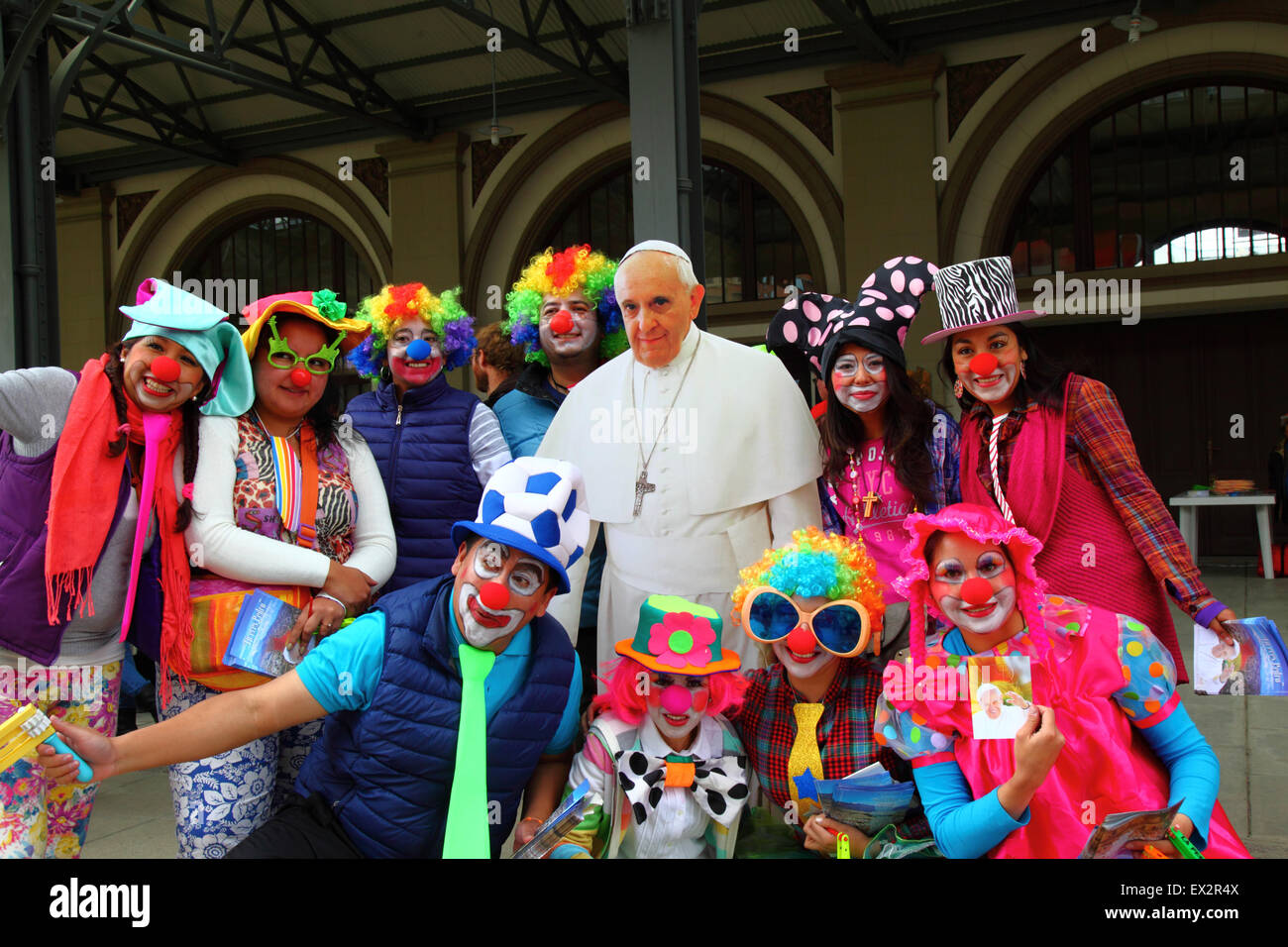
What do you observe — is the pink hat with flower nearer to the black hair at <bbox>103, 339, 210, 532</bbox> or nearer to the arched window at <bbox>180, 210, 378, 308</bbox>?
the black hair at <bbox>103, 339, 210, 532</bbox>

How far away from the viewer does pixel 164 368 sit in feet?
7.25

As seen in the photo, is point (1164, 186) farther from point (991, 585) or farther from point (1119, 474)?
point (991, 585)

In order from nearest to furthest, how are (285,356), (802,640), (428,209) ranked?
1. (802,640)
2. (285,356)
3. (428,209)

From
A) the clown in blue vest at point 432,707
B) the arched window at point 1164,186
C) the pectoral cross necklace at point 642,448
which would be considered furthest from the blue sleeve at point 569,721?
the arched window at point 1164,186

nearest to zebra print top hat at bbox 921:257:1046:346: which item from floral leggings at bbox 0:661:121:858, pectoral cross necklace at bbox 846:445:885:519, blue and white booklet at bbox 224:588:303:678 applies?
pectoral cross necklace at bbox 846:445:885:519

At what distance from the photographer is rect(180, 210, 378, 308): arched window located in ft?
40.5

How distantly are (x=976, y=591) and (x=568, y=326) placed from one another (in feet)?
5.05

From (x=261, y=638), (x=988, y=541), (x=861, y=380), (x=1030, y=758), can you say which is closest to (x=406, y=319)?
(x=261, y=638)

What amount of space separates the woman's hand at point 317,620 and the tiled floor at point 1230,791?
5.08ft

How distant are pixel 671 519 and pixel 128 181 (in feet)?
43.2

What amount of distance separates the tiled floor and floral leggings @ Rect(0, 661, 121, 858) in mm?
1190

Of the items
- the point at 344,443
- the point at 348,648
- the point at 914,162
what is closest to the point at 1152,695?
the point at 348,648

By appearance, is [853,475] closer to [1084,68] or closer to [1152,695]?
[1152,695]

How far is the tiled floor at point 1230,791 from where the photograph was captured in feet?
11.2
